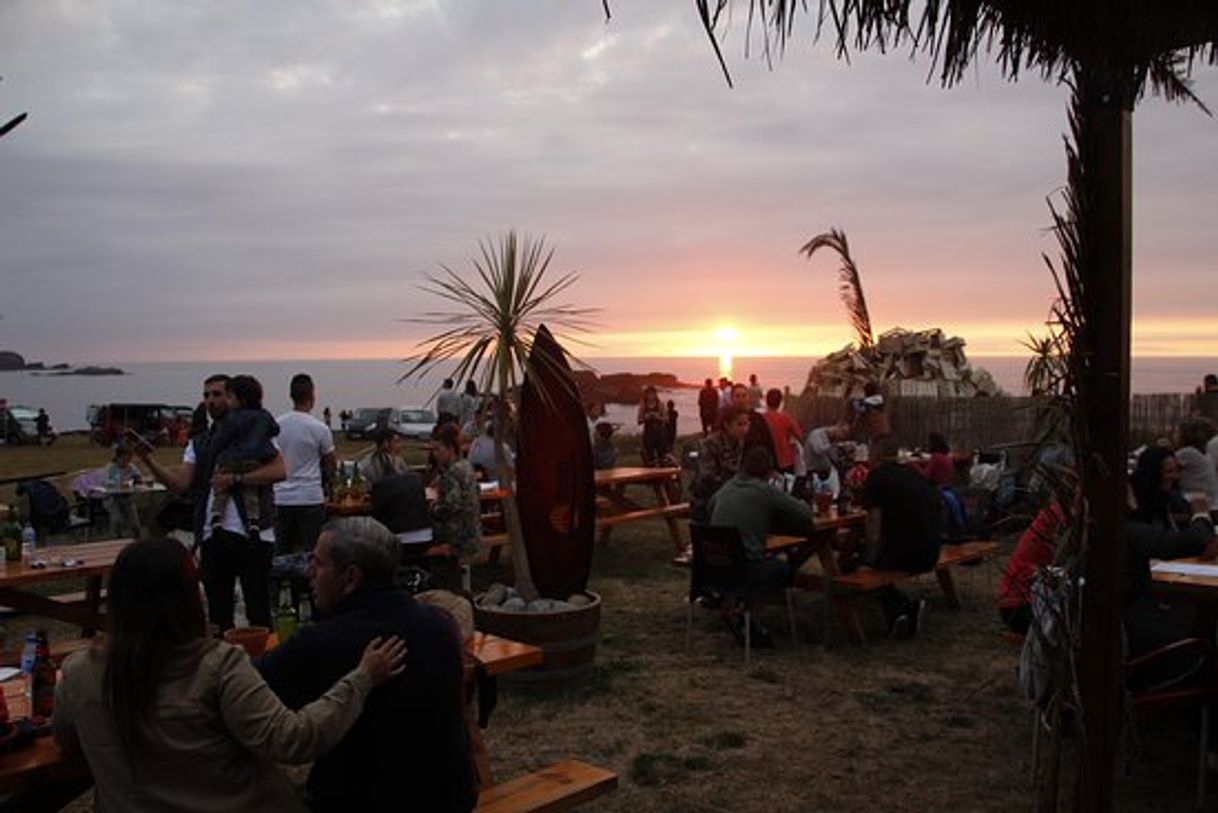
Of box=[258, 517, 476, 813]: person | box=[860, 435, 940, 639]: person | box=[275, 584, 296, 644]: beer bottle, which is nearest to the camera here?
box=[258, 517, 476, 813]: person

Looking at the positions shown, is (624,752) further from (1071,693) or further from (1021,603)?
(1071,693)

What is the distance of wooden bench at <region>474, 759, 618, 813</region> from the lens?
12.0 ft

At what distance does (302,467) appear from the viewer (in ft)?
23.9

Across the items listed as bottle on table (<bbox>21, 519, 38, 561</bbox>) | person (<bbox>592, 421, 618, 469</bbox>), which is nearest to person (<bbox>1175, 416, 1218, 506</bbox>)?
person (<bbox>592, 421, 618, 469</bbox>)

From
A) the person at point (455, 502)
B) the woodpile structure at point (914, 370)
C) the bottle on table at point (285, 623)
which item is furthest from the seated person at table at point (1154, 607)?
the woodpile structure at point (914, 370)

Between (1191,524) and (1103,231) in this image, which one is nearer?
(1103,231)

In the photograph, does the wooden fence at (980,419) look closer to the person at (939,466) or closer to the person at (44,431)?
the person at (939,466)

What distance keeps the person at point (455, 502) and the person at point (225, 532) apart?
1.56m

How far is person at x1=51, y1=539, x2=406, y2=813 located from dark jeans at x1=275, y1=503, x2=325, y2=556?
4.72m

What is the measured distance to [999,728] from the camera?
5367 mm

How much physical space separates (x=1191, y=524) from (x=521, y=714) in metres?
3.70

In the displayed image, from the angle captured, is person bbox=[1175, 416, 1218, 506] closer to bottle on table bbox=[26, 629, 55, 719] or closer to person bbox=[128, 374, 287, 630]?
person bbox=[128, 374, 287, 630]

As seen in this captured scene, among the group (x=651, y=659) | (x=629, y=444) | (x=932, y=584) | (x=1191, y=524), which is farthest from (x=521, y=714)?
(x=629, y=444)

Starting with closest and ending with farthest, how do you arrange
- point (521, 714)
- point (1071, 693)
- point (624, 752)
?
point (1071, 693), point (624, 752), point (521, 714)
